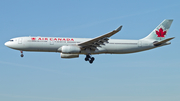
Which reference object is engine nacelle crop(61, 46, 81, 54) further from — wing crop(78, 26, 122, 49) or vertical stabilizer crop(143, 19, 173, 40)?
vertical stabilizer crop(143, 19, 173, 40)

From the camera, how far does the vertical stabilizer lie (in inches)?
2026

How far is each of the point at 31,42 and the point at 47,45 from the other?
94.7 inches

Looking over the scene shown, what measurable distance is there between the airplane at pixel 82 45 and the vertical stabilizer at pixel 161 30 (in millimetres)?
1949

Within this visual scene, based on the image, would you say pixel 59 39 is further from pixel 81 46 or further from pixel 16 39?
pixel 16 39

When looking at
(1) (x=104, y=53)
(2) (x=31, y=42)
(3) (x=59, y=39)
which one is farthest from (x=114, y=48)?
(2) (x=31, y=42)

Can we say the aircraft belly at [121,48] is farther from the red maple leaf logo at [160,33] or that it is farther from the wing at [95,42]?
the red maple leaf logo at [160,33]

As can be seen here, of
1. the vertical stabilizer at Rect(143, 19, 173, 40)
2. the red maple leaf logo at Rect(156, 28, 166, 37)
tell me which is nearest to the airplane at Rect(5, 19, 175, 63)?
the vertical stabilizer at Rect(143, 19, 173, 40)

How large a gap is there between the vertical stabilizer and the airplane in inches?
76.7

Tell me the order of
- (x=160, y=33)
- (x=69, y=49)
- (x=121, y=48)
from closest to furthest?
(x=69, y=49) → (x=121, y=48) → (x=160, y=33)

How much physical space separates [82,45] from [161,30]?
50.5 feet

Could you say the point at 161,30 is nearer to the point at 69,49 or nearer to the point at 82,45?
the point at 82,45

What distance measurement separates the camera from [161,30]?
52.1m

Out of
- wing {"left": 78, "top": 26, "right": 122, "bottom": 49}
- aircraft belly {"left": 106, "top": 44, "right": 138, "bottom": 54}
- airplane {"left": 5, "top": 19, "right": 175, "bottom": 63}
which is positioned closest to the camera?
wing {"left": 78, "top": 26, "right": 122, "bottom": 49}

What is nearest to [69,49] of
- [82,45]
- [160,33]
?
[82,45]
